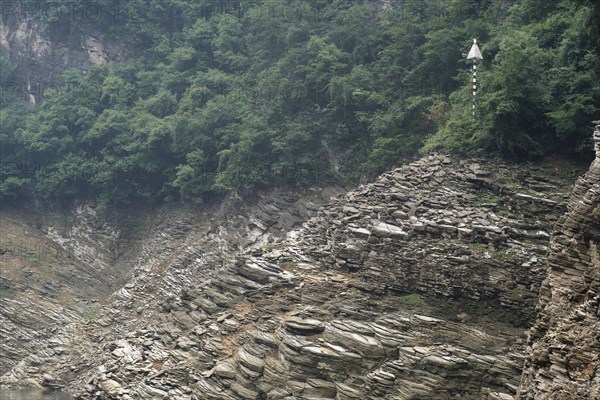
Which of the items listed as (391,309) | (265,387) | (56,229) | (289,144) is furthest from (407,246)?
(56,229)

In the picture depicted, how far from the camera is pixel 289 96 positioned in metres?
54.5

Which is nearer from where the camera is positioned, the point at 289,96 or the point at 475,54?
the point at 475,54

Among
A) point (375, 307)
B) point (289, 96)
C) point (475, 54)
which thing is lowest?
point (375, 307)

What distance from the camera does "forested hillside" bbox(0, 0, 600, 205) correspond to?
37.0m

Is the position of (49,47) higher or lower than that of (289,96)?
lower

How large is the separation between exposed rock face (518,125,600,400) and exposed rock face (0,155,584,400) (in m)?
4.56

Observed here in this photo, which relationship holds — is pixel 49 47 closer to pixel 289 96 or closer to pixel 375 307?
pixel 289 96

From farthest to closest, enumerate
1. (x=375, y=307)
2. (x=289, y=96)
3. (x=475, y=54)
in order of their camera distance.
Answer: (x=289, y=96) → (x=475, y=54) → (x=375, y=307)

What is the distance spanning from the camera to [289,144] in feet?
Answer: 172

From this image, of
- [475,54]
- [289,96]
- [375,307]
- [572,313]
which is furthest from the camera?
[289,96]

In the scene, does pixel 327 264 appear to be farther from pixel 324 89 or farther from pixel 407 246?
pixel 324 89

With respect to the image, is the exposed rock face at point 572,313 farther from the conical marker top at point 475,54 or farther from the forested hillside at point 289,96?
the conical marker top at point 475,54

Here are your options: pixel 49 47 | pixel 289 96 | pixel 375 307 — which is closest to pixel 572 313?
pixel 375 307

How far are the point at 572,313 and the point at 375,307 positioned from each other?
10079mm
